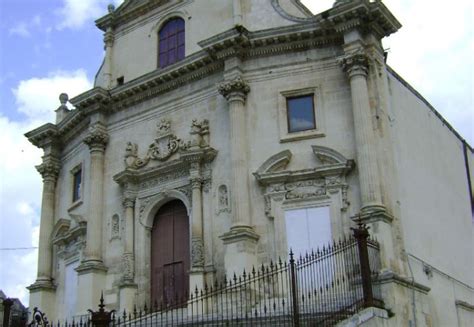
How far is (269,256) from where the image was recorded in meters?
17.8

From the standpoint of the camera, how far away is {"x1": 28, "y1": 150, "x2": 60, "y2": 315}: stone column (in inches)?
906

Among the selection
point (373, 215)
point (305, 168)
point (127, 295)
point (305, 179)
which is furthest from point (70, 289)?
point (373, 215)

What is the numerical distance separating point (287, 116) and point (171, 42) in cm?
550

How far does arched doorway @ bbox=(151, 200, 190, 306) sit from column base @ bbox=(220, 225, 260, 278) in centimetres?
206

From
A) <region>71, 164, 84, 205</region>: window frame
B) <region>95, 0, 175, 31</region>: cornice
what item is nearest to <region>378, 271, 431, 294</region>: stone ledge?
<region>71, 164, 84, 205</region>: window frame

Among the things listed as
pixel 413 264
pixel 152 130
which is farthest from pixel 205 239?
pixel 413 264

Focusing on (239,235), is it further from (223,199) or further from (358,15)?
(358,15)

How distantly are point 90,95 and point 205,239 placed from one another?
647cm

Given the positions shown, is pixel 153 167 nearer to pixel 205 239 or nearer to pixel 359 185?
pixel 205 239

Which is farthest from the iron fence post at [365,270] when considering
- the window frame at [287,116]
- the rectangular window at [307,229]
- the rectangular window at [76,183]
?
the rectangular window at [76,183]

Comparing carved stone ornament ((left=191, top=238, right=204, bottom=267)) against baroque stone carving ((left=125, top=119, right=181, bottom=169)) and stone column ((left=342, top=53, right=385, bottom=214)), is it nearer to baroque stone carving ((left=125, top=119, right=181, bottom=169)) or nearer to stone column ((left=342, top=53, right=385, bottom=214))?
baroque stone carving ((left=125, top=119, right=181, bottom=169))

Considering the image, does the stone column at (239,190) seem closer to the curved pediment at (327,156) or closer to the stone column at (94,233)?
the curved pediment at (327,156)

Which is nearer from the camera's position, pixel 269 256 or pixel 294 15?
pixel 269 256

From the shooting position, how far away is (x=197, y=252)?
61.4ft
